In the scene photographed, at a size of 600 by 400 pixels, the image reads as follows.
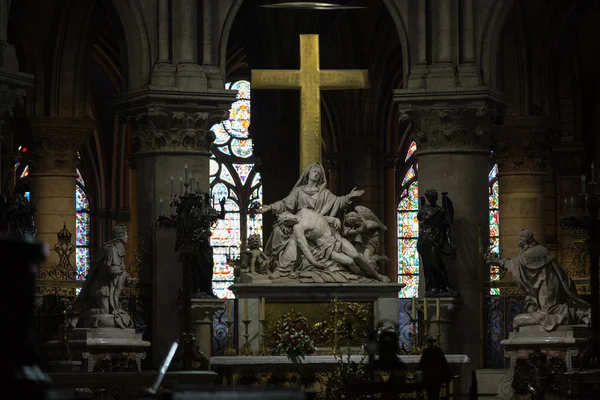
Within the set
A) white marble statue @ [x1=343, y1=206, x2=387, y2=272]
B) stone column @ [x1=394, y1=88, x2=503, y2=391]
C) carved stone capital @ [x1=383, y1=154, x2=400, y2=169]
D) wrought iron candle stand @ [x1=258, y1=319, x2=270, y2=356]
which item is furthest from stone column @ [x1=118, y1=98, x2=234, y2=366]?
carved stone capital @ [x1=383, y1=154, x2=400, y2=169]

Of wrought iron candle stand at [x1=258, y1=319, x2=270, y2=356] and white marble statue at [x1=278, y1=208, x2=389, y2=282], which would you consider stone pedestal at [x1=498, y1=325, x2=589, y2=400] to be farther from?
wrought iron candle stand at [x1=258, y1=319, x2=270, y2=356]

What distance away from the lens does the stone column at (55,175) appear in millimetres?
29875

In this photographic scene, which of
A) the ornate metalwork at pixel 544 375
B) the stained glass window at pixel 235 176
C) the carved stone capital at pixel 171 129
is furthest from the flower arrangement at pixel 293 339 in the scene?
the stained glass window at pixel 235 176

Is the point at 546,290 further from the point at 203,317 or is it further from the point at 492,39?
the point at 203,317

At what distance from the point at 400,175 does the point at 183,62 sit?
55.8 ft

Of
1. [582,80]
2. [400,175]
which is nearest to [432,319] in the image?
[582,80]

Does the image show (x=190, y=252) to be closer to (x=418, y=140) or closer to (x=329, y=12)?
(x=418, y=140)

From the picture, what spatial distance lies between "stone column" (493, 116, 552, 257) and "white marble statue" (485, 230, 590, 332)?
25.0ft

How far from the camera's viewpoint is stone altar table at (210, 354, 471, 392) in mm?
21234

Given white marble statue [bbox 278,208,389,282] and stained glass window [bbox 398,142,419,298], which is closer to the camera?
white marble statue [bbox 278,208,389,282]

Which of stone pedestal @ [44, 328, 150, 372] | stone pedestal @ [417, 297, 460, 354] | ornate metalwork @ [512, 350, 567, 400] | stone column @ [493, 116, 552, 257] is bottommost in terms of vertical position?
ornate metalwork @ [512, 350, 567, 400]

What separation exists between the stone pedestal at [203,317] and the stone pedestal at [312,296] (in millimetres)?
1659

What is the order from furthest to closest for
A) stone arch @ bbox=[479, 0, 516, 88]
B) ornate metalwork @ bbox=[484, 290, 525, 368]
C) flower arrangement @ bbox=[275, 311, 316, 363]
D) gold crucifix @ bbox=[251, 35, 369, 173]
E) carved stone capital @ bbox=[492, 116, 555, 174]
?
1. carved stone capital @ bbox=[492, 116, 555, 174]
2. stone arch @ bbox=[479, 0, 516, 88]
3. ornate metalwork @ bbox=[484, 290, 525, 368]
4. gold crucifix @ bbox=[251, 35, 369, 173]
5. flower arrangement @ bbox=[275, 311, 316, 363]

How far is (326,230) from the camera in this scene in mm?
22938
